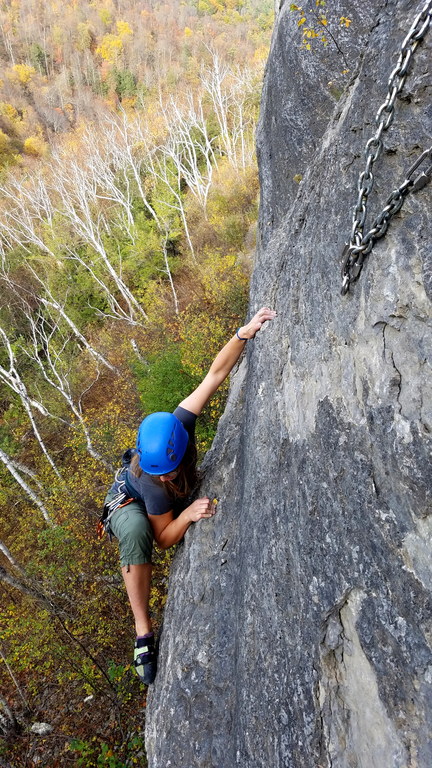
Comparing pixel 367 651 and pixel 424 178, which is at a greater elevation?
pixel 424 178

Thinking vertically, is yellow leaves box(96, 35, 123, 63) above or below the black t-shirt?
above

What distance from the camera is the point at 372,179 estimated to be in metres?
2.06

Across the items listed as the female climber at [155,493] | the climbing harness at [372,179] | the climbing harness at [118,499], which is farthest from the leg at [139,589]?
the climbing harness at [372,179]

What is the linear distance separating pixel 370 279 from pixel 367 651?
5.96 feet

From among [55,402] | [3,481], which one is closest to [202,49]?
[55,402]

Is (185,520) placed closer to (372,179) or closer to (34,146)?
(372,179)

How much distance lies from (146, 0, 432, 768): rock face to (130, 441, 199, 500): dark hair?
10.2 inches

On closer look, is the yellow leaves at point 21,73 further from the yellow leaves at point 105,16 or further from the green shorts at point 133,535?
the green shorts at point 133,535

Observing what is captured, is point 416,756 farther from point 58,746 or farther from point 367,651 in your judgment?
point 58,746

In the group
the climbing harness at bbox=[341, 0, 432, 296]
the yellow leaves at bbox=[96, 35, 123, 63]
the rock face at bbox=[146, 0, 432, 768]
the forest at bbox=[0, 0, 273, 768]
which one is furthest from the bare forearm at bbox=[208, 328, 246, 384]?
the yellow leaves at bbox=[96, 35, 123, 63]

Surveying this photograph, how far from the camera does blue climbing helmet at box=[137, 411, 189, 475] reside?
3.49 meters

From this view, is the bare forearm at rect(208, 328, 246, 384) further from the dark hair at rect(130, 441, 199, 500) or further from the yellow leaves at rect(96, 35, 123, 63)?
the yellow leaves at rect(96, 35, 123, 63)

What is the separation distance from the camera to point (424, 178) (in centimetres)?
173

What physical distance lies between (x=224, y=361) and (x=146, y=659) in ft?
10.2
